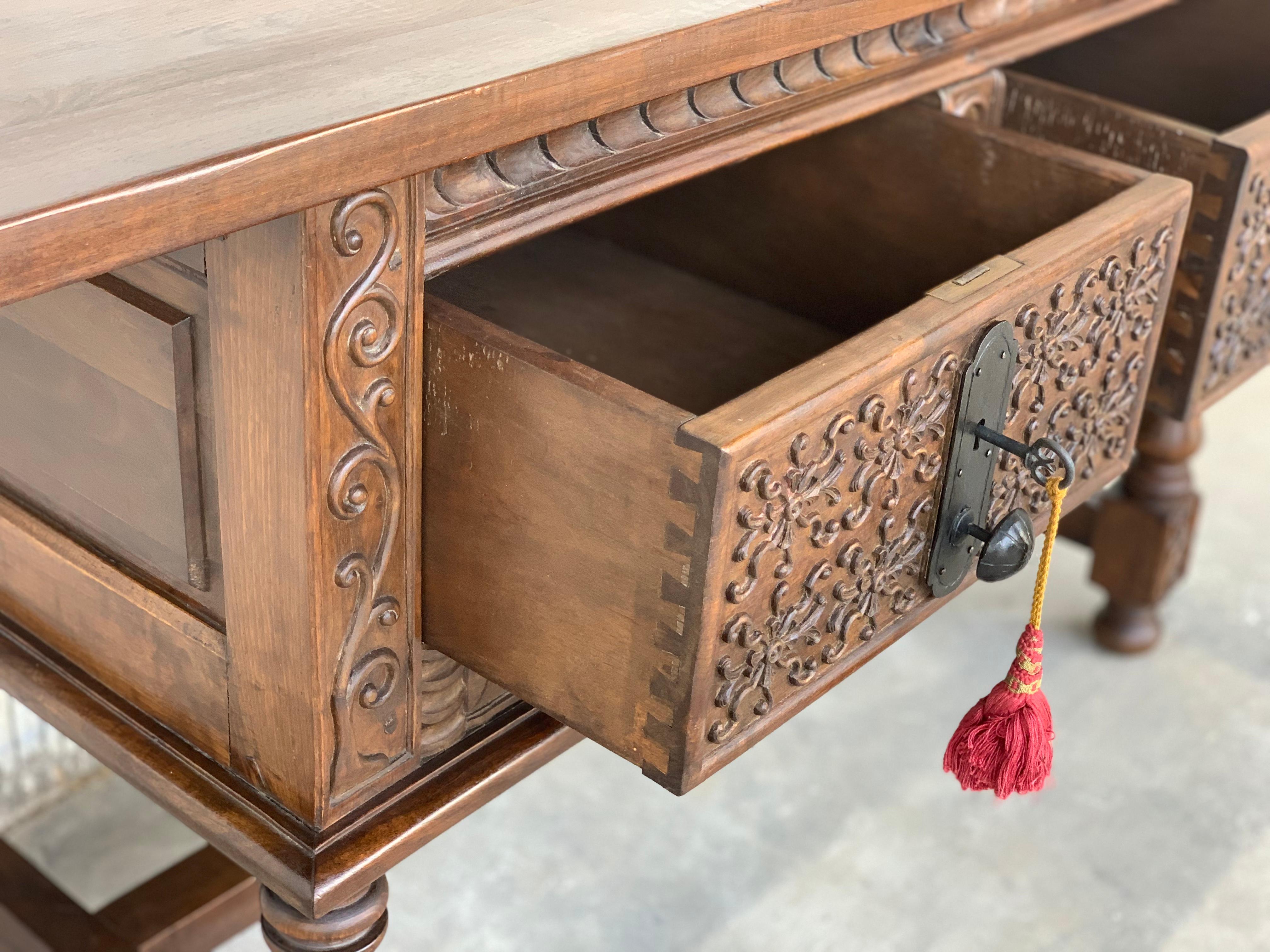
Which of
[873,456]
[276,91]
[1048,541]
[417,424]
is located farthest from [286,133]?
Answer: [1048,541]

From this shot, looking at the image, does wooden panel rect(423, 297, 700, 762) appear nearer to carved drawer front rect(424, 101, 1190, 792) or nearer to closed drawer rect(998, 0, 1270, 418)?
carved drawer front rect(424, 101, 1190, 792)

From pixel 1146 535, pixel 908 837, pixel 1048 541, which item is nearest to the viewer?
pixel 1048 541

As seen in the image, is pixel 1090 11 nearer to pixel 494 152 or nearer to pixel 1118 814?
pixel 494 152

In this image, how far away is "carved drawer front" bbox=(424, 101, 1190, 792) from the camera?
54 centimetres

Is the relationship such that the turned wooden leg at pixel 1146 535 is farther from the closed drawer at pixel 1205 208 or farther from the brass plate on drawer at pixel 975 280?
the brass plate on drawer at pixel 975 280

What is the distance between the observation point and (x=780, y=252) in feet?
2.93

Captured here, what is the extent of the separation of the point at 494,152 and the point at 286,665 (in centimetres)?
22

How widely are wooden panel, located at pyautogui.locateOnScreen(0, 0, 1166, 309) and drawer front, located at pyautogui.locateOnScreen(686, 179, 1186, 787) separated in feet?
0.40

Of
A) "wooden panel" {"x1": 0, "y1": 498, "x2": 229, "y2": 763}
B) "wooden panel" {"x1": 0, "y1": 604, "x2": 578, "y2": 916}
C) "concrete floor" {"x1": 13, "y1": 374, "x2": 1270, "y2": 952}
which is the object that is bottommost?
"concrete floor" {"x1": 13, "y1": 374, "x2": 1270, "y2": 952}

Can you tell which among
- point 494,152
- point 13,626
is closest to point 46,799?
point 13,626

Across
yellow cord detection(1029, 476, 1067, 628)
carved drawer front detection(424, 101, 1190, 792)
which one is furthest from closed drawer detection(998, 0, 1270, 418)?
yellow cord detection(1029, 476, 1067, 628)

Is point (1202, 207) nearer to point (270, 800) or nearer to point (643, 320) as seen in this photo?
point (643, 320)

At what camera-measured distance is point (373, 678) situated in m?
0.61

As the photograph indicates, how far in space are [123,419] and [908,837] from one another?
0.77m
